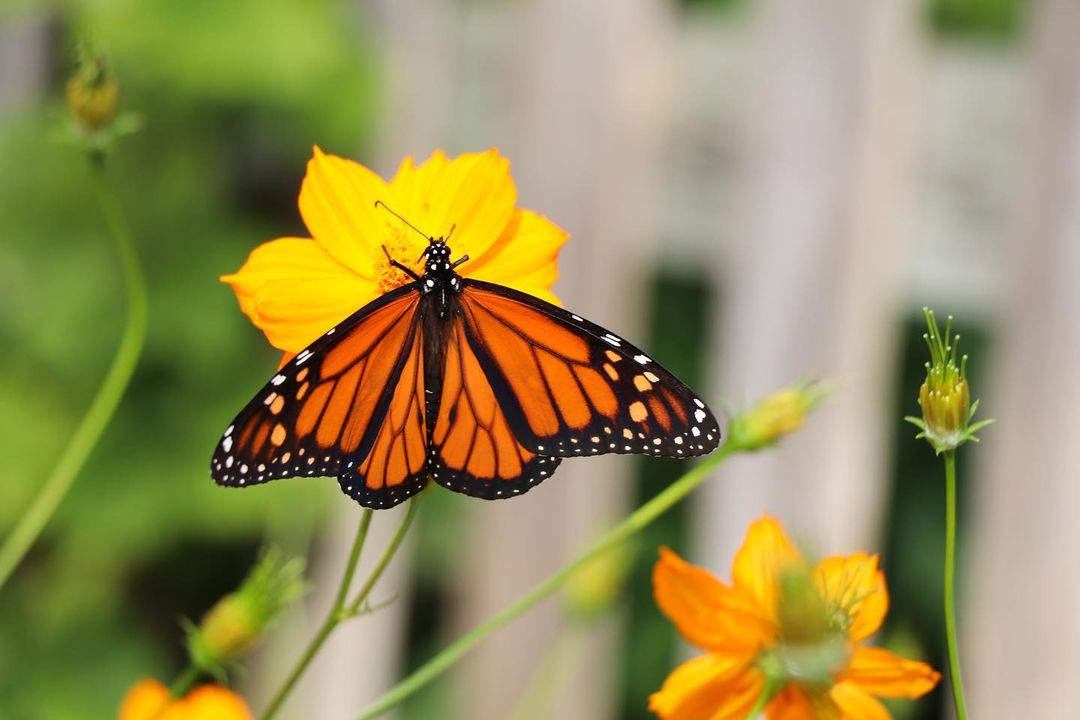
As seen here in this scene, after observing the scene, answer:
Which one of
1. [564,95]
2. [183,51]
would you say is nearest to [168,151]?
[183,51]

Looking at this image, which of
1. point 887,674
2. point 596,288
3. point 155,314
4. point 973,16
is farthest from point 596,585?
point 973,16

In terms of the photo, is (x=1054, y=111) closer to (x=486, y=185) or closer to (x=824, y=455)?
(x=824, y=455)

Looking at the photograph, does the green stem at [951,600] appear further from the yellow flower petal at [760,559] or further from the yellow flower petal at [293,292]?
the yellow flower petal at [293,292]

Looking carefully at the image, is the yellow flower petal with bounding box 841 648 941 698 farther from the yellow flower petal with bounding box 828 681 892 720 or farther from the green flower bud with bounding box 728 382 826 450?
the green flower bud with bounding box 728 382 826 450

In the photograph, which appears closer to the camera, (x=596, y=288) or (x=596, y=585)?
(x=596, y=585)

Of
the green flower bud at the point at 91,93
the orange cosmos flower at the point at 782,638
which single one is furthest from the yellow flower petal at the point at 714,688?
the green flower bud at the point at 91,93

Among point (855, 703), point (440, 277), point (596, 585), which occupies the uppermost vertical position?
point (440, 277)

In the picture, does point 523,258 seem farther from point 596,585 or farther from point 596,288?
point 596,288
